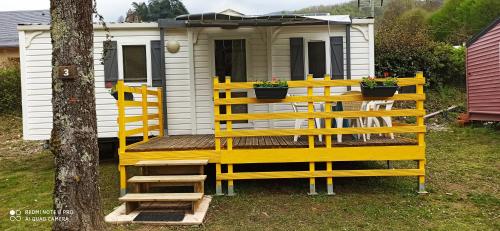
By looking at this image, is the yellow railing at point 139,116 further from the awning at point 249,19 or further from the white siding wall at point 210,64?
the awning at point 249,19

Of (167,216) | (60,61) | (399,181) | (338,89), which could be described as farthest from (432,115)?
(60,61)

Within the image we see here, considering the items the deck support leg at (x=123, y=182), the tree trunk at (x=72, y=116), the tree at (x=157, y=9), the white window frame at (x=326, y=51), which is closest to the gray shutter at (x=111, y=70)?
the deck support leg at (x=123, y=182)

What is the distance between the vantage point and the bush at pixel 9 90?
1280cm

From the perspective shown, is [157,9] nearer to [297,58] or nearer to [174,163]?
[297,58]

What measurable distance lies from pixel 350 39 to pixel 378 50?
6.30 m

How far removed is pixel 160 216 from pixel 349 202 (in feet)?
6.56

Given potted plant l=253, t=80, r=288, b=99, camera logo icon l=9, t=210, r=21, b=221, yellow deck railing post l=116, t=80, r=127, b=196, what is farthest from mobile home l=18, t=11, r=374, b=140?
camera logo icon l=9, t=210, r=21, b=221

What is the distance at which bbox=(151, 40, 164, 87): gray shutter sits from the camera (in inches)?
269

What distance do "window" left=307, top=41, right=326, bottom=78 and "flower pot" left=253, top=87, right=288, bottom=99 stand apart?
7.97 ft

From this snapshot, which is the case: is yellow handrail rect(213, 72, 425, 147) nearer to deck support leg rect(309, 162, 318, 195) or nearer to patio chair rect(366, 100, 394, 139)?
deck support leg rect(309, 162, 318, 195)

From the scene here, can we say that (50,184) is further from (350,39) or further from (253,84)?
(350,39)

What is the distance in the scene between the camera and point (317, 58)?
6992 mm

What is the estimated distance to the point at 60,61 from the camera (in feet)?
8.50

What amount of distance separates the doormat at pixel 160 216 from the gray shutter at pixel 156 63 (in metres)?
3.15
